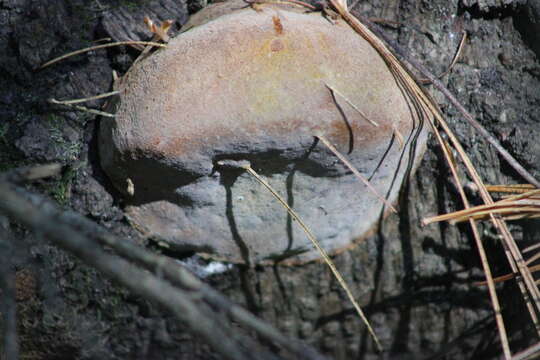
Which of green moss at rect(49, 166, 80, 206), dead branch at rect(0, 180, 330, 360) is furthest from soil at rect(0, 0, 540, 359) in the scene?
dead branch at rect(0, 180, 330, 360)

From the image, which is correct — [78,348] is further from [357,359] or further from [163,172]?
[357,359]

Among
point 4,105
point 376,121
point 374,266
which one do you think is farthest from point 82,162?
point 374,266

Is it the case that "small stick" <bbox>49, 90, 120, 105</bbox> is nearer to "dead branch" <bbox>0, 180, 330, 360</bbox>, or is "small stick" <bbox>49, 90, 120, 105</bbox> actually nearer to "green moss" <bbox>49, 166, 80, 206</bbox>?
"green moss" <bbox>49, 166, 80, 206</bbox>

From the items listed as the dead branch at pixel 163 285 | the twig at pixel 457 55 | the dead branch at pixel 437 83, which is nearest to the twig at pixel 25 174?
the dead branch at pixel 163 285

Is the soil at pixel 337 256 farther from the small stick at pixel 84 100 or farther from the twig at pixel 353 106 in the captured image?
the twig at pixel 353 106

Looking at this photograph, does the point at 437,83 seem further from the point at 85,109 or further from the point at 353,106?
the point at 85,109
